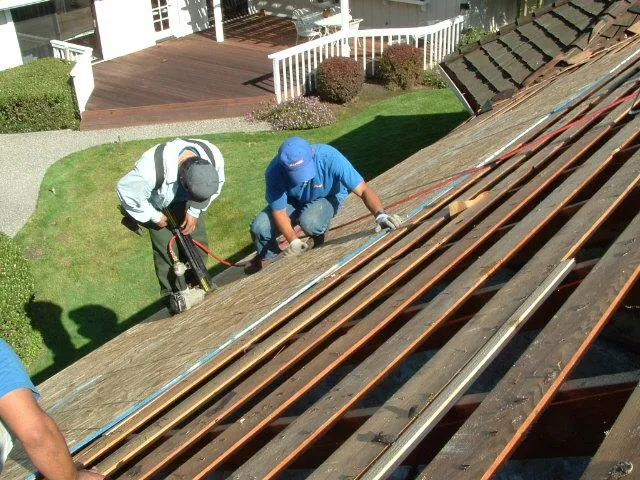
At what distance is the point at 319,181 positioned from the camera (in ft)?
18.6

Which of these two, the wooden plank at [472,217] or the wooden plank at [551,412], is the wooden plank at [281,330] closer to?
the wooden plank at [472,217]

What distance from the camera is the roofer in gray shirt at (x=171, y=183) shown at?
5.24 m

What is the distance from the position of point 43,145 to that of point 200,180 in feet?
30.9

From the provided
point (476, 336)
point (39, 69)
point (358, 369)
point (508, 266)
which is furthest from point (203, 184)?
point (39, 69)

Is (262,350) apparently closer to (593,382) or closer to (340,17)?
(593,382)

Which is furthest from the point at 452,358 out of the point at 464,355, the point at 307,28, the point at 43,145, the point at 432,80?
the point at 307,28

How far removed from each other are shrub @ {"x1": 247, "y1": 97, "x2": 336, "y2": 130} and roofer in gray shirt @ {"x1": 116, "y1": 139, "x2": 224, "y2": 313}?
8203 mm

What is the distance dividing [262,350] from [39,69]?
13.0m

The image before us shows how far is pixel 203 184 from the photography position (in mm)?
5195

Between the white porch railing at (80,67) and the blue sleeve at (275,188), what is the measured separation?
31.9ft

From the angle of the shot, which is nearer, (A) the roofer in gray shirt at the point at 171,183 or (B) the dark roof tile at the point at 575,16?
(A) the roofer in gray shirt at the point at 171,183

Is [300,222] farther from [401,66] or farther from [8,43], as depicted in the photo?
[8,43]

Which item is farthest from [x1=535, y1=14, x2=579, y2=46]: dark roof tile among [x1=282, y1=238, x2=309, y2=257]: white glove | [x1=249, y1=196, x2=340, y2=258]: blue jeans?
[x1=282, y1=238, x2=309, y2=257]: white glove

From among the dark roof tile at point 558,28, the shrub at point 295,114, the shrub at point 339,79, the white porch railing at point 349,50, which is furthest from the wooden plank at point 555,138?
the white porch railing at point 349,50
